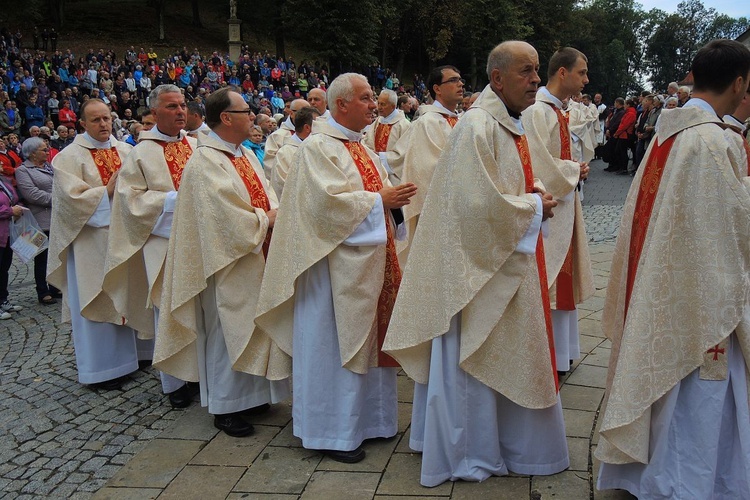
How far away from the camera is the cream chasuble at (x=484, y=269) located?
319cm

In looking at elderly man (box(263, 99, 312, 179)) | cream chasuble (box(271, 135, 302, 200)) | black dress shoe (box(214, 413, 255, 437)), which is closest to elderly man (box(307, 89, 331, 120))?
elderly man (box(263, 99, 312, 179))

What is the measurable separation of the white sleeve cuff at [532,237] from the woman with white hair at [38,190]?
6.48 meters

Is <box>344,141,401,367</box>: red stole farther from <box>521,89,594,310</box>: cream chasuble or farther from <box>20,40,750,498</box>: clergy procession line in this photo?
<box>521,89,594,310</box>: cream chasuble

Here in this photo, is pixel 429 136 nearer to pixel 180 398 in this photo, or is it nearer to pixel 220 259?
pixel 220 259

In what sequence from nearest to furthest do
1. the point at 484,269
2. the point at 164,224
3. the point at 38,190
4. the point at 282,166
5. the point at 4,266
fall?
the point at 484,269 → the point at 164,224 → the point at 282,166 → the point at 4,266 → the point at 38,190

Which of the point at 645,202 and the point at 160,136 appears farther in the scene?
the point at 160,136

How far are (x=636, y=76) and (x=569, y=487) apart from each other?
84.8m

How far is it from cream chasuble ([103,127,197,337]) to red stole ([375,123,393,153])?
359cm

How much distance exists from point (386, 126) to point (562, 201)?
4066mm

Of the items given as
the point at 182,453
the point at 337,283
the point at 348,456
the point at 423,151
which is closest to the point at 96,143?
Result: the point at 182,453

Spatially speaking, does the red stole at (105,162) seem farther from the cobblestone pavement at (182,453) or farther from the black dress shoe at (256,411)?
the black dress shoe at (256,411)

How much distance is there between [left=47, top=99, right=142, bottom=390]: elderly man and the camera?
5242 mm

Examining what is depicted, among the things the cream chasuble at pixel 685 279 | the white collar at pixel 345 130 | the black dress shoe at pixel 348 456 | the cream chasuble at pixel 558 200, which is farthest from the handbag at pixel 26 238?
the cream chasuble at pixel 685 279

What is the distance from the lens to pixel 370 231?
3.71m
